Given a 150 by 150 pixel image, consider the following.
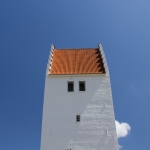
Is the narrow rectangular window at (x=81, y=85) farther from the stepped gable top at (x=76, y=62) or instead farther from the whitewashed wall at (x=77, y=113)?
the stepped gable top at (x=76, y=62)

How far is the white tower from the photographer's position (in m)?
17.0

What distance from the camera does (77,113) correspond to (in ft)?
59.7

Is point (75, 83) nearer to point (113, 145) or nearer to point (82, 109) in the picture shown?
point (82, 109)

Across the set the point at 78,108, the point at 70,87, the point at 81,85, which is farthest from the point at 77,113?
the point at 81,85

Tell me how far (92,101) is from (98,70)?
11.1ft

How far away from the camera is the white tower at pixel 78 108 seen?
1695 centimetres

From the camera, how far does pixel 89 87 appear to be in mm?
19469

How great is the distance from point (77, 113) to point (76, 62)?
234 inches

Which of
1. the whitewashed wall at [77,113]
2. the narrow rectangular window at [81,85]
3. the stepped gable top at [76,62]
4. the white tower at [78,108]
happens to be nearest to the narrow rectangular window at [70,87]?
the white tower at [78,108]

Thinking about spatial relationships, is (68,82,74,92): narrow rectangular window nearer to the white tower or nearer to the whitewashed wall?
the white tower

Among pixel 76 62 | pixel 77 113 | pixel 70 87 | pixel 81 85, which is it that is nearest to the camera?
pixel 77 113

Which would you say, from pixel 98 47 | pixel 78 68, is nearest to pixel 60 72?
pixel 78 68

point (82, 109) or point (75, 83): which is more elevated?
point (75, 83)

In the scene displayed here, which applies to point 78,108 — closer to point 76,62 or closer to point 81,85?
point 81,85
